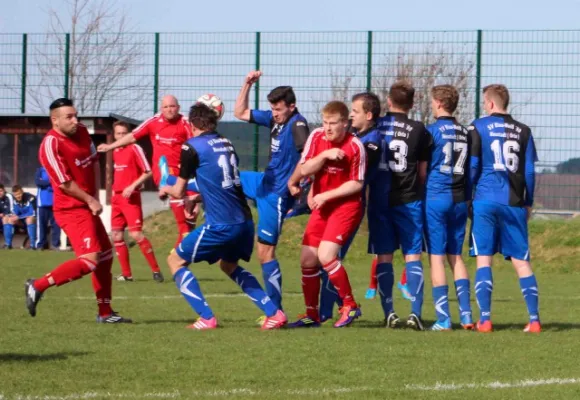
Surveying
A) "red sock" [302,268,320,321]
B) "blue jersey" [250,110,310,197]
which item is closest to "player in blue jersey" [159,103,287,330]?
"red sock" [302,268,320,321]

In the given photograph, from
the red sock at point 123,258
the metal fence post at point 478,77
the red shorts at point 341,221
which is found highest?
the metal fence post at point 478,77

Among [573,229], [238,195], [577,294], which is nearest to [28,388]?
[238,195]

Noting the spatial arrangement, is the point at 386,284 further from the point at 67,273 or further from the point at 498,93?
the point at 67,273

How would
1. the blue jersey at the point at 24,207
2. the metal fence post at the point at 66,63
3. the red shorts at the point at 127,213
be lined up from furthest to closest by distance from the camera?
1. the metal fence post at the point at 66,63
2. the blue jersey at the point at 24,207
3. the red shorts at the point at 127,213

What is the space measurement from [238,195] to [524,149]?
2511mm


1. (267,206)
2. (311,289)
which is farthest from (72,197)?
(311,289)

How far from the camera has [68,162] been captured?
33.6ft

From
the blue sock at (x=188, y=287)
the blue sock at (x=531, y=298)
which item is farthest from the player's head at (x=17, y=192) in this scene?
the blue sock at (x=531, y=298)

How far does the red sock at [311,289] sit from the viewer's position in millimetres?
10062

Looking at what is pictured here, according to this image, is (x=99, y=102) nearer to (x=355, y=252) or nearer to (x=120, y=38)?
(x=120, y=38)

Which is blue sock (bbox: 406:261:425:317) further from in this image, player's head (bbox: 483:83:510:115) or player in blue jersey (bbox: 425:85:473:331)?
player's head (bbox: 483:83:510:115)

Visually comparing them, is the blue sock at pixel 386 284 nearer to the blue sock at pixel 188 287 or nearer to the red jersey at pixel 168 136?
the blue sock at pixel 188 287

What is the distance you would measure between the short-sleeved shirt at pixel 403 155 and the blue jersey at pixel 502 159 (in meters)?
0.47

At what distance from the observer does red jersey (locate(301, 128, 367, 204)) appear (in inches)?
374
